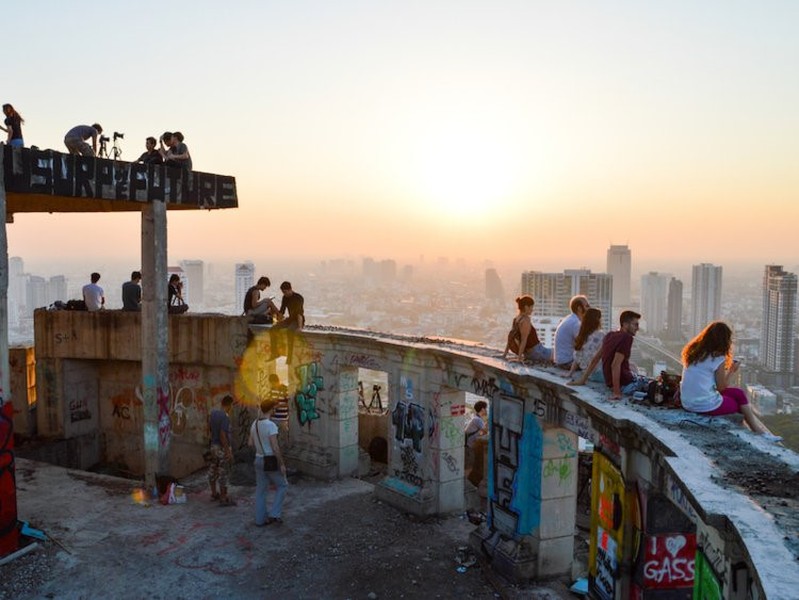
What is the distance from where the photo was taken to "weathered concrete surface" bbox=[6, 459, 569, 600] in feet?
34.6

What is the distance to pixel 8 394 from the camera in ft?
36.7

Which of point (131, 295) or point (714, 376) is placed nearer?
point (714, 376)

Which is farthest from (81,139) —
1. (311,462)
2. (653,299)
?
(653,299)

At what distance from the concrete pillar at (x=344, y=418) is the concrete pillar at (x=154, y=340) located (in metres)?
3.97

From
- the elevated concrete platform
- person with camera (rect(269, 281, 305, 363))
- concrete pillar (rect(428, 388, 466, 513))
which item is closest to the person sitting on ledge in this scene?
person with camera (rect(269, 281, 305, 363))

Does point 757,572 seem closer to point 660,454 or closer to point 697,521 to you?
point 697,521

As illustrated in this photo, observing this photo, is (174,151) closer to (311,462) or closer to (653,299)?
(311,462)

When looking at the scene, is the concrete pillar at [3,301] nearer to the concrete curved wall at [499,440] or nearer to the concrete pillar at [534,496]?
the concrete curved wall at [499,440]

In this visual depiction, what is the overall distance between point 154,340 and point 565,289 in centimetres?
6709

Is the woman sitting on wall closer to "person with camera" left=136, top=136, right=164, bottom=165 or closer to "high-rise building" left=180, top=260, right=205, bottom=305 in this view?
"person with camera" left=136, top=136, right=164, bottom=165

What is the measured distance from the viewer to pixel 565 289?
7719 centimetres

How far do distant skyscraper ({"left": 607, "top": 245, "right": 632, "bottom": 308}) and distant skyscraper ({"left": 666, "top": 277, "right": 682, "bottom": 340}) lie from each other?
8066 millimetres

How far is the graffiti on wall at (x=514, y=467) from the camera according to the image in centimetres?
1091

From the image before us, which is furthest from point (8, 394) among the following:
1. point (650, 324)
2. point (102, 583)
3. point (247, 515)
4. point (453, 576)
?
point (650, 324)
